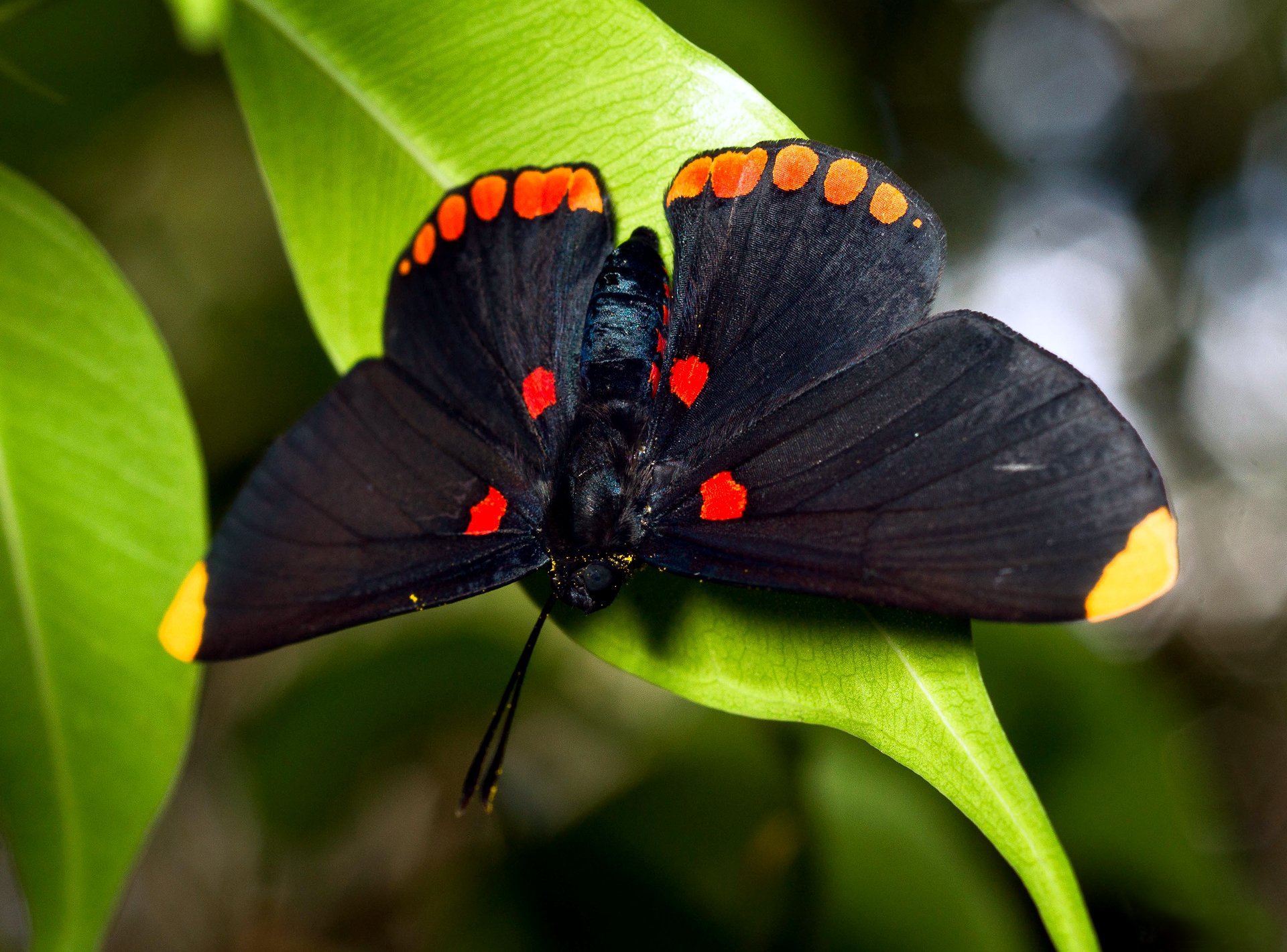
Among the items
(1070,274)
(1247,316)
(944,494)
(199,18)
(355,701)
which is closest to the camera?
(199,18)

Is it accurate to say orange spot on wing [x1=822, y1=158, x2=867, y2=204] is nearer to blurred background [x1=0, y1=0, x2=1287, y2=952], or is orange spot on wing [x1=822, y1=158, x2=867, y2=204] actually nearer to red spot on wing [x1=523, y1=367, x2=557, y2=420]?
red spot on wing [x1=523, y1=367, x2=557, y2=420]

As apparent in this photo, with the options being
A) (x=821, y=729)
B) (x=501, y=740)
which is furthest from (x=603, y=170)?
(x=821, y=729)

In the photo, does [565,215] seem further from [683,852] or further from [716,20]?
[683,852]

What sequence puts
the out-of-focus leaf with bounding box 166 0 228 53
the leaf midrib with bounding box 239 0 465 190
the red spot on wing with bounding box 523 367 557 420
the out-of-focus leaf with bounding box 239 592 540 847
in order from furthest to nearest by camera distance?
1. the out-of-focus leaf with bounding box 239 592 540 847
2. the red spot on wing with bounding box 523 367 557 420
3. the leaf midrib with bounding box 239 0 465 190
4. the out-of-focus leaf with bounding box 166 0 228 53

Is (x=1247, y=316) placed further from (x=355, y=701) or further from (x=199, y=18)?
(x=199, y=18)

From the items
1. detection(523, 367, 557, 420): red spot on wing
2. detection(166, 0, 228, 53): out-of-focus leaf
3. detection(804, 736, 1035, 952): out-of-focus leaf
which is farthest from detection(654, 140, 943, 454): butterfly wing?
detection(804, 736, 1035, 952): out-of-focus leaf

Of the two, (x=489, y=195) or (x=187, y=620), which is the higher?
(x=489, y=195)
